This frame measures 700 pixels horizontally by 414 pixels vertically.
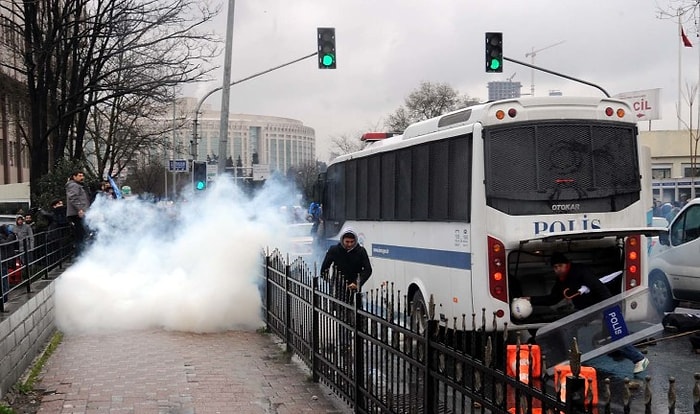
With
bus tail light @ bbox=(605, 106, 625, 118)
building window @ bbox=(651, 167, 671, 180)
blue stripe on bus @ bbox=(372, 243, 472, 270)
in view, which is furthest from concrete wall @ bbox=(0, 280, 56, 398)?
building window @ bbox=(651, 167, 671, 180)

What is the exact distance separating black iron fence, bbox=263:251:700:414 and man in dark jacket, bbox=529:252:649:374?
82.7 inches

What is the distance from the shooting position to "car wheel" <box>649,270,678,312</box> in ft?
42.4

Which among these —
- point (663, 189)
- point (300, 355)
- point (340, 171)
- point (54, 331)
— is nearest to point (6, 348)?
point (300, 355)

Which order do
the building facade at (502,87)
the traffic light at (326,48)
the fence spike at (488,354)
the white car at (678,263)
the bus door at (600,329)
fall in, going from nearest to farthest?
the fence spike at (488,354) < the bus door at (600,329) < the white car at (678,263) < the traffic light at (326,48) < the building facade at (502,87)

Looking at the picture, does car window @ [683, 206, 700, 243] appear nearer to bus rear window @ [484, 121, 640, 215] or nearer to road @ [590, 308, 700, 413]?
road @ [590, 308, 700, 413]

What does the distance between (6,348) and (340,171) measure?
27.2 ft

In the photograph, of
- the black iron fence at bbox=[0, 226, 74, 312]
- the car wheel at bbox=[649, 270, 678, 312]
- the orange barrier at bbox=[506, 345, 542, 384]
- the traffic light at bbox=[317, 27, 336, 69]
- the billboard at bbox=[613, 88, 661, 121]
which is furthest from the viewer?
the billboard at bbox=[613, 88, 661, 121]

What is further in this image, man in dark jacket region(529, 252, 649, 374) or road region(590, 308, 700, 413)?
man in dark jacket region(529, 252, 649, 374)

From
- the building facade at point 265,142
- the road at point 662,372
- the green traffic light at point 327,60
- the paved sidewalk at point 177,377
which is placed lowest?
the road at point 662,372

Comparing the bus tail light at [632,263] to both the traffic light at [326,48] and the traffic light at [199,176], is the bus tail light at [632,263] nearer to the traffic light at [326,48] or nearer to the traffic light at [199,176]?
the traffic light at [326,48]

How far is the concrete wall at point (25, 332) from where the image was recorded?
294 inches

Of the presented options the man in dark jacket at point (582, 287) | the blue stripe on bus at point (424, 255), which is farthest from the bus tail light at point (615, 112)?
the blue stripe on bus at point (424, 255)

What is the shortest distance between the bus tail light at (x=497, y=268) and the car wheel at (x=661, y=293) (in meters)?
4.94

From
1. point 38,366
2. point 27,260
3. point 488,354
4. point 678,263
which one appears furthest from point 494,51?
point 488,354
